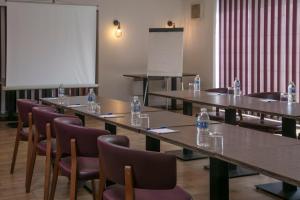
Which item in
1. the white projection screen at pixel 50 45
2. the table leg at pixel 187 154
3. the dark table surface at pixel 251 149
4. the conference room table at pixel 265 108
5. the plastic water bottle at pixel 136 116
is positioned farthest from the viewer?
the white projection screen at pixel 50 45

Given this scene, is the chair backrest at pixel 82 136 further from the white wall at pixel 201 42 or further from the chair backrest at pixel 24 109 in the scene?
the white wall at pixel 201 42

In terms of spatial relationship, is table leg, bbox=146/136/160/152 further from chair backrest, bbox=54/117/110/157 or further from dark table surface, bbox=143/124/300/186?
chair backrest, bbox=54/117/110/157

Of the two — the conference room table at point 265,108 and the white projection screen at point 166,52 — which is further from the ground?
the white projection screen at point 166,52

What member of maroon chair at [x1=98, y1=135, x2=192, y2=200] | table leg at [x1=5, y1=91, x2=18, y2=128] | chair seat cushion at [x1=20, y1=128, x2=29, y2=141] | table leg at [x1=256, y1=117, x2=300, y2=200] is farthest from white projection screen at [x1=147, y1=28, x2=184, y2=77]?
maroon chair at [x1=98, y1=135, x2=192, y2=200]

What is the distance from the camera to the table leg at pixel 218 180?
9.05 feet

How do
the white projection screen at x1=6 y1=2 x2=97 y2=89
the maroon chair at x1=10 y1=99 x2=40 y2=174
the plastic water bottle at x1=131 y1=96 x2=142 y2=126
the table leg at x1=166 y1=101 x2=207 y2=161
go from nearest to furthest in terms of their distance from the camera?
the plastic water bottle at x1=131 y1=96 x2=142 y2=126 < the maroon chair at x1=10 y1=99 x2=40 y2=174 < the table leg at x1=166 y1=101 x2=207 y2=161 < the white projection screen at x1=6 y1=2 x2=97 y2=89

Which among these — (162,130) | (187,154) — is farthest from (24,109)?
(187,154)

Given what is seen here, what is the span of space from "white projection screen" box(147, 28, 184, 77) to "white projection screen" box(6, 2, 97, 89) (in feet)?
3.81

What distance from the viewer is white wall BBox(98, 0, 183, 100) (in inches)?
378

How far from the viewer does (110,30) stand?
31.6 feet

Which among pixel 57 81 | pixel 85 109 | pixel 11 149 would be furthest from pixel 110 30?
pixel 85 109

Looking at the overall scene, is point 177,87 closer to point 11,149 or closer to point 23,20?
point 23,20

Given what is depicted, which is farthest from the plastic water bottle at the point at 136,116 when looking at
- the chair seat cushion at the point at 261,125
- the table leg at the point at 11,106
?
the table leg at the point at 11,106

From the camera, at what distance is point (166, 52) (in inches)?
349
